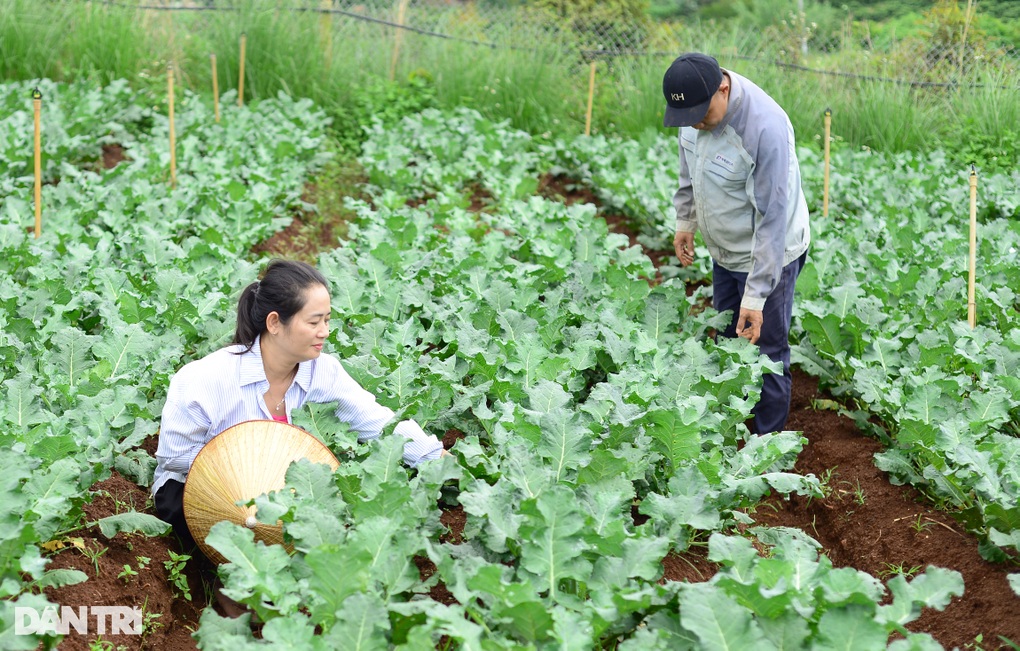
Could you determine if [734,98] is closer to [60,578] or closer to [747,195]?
[747,195]

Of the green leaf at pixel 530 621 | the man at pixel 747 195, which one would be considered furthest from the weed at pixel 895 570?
the green leaf at pixel 530 621

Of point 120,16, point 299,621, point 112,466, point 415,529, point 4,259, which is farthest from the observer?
point 120,16

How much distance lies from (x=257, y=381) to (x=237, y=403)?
4.2 inches

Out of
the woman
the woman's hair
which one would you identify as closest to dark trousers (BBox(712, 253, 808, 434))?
the woman

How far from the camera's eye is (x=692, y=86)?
4.77 m

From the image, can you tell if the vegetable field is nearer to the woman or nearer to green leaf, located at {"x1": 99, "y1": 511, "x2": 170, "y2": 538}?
green leaf, located at {"x1": 99, "y1": 511, "x2": 170, "y2": 538}

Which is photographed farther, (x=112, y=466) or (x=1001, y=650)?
(x=112, y=466)

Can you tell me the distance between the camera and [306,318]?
13.0ft

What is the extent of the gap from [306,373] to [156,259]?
8.31ft

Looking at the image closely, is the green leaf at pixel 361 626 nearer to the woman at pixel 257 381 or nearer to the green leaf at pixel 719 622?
the green leaf at pixel 719 622

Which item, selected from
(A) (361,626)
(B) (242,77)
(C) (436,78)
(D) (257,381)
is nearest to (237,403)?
(D) (257,381)

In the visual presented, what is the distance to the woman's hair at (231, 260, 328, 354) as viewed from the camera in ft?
13.0

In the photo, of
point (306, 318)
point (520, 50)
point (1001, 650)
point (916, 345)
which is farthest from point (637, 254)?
point (520, 50)

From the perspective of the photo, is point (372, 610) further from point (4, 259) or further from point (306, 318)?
point (4, 259)
